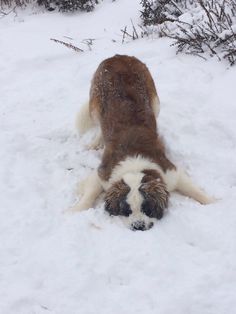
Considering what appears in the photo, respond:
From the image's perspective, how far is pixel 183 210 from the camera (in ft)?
13.9

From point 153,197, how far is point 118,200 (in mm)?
299

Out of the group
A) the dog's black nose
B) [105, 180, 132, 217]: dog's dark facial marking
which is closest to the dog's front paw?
[105, 180, 132, 217]: dog's dark facial marking

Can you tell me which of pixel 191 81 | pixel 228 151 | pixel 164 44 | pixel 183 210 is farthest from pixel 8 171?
pixel 164 44

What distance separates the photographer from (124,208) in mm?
4109

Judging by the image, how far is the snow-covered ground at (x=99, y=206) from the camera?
3414 millimetres

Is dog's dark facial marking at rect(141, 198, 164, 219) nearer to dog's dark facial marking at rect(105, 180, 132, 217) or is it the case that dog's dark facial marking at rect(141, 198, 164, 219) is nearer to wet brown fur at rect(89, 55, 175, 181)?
dog's dark facial marking at rect(105, 180, 132, 217)

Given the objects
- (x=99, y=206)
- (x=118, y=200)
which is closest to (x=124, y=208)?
(x=118, y=200)

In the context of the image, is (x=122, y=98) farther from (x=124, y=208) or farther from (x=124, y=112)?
(x=124, y=208)

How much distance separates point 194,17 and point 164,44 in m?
0.58

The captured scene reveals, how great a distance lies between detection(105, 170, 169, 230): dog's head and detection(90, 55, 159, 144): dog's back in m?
0.64

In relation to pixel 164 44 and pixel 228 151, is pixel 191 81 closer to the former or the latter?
pixel 164 44

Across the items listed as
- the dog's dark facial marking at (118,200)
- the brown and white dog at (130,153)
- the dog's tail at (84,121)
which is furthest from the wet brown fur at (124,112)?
the dog's dark facial marking at (118,200)

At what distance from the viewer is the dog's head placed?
4.07 metres

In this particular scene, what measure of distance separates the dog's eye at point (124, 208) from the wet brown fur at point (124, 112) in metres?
0.44
